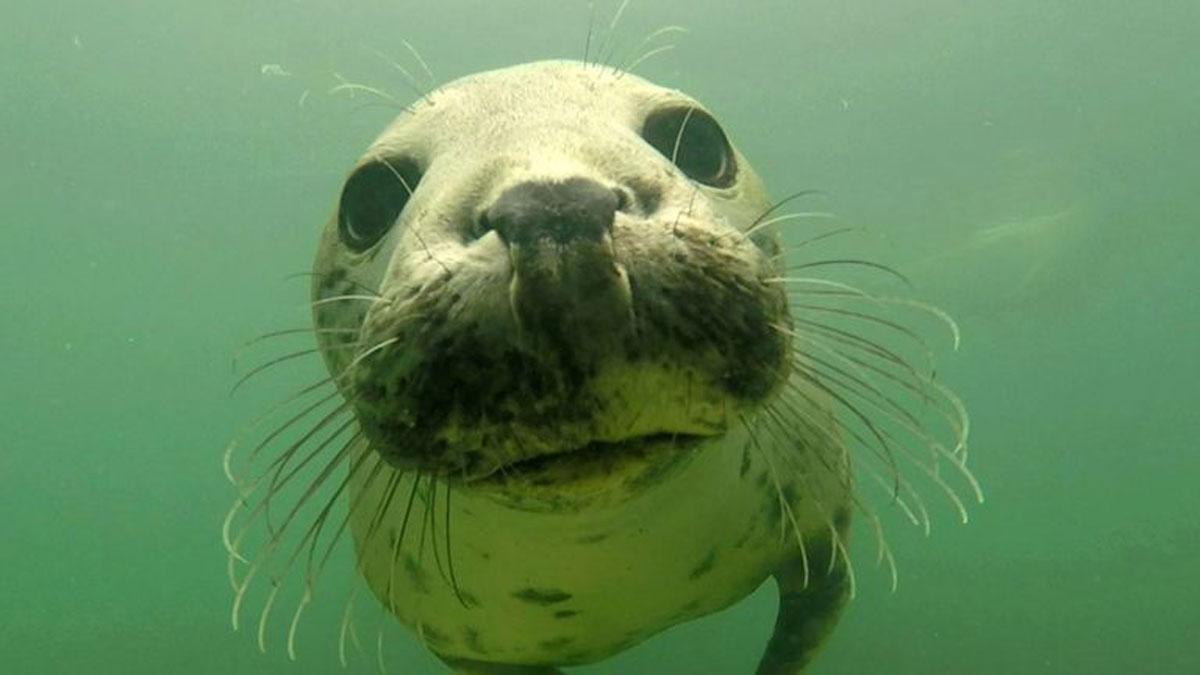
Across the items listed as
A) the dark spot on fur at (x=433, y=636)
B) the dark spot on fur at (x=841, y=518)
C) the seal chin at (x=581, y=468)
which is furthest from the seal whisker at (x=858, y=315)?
the dark spot on fur at (x=433, y=636)

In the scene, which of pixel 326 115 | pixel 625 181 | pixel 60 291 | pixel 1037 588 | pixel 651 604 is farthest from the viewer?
pixel 1037 588

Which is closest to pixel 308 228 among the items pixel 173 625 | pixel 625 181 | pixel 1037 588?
pixel 173 625

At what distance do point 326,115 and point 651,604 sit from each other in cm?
1079

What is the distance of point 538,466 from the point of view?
1668 mm

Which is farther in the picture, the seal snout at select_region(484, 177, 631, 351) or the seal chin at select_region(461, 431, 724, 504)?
the seal chin at select_region(461, 431, 724, 504)

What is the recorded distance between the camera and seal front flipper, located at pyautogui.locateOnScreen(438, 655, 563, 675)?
343 cm

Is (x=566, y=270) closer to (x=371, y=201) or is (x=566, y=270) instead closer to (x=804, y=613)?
(x=371, y=201)

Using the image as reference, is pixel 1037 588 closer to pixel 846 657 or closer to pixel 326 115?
pixel 846 657

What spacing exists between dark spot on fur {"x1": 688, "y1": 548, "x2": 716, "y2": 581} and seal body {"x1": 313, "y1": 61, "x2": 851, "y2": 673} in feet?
0.05

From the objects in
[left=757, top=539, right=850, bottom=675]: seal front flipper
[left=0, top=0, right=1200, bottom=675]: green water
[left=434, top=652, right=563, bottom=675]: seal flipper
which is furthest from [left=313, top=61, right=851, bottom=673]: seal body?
[left=0, top=0, right=1200, bottom=675]: green water

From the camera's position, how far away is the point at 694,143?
250 centimetres

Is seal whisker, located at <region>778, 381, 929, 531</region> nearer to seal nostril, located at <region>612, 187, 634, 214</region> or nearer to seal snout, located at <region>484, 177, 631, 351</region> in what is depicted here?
seal nostril, located at <region>612, 187, 634, 214</region>

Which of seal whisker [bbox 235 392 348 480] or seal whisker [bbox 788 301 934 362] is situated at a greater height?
seal whisker [bbox 235 392 348 480]

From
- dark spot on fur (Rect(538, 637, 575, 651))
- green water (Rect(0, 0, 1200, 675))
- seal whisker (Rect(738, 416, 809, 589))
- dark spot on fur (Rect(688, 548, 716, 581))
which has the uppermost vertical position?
seal whisker (Rect(738, 416, 809, 589))
